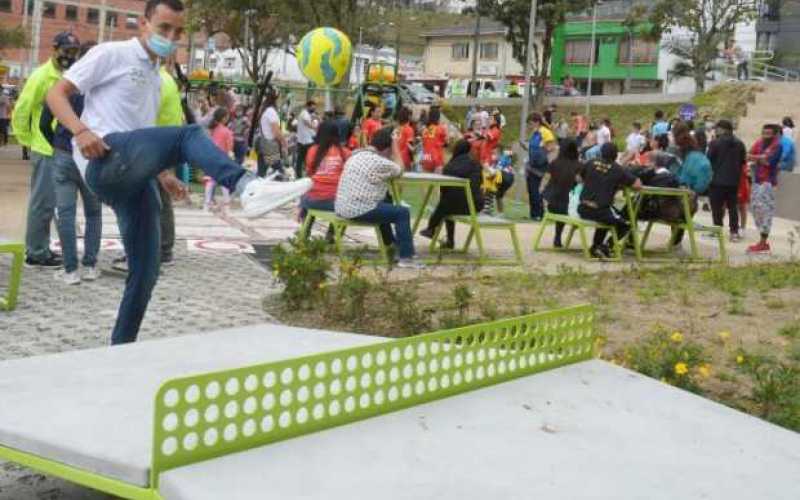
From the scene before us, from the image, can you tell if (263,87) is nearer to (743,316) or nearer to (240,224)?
(240,224)

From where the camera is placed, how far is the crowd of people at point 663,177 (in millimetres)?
12273

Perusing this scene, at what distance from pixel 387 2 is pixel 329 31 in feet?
63.8

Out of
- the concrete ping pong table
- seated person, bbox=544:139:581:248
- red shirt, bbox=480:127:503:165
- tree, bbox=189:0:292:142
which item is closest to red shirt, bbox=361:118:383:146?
red shirt, bbox=480:127:503:165

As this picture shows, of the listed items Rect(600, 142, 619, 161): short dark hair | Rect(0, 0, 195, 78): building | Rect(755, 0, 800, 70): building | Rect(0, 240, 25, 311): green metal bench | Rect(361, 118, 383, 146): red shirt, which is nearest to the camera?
Rect(0, 240, 25, 311): green metal bench

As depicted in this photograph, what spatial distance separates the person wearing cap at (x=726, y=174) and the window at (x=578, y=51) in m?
65.5

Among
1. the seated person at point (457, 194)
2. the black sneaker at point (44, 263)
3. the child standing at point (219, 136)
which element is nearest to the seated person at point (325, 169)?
the seated person at point (457, 194)

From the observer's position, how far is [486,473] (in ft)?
10.5

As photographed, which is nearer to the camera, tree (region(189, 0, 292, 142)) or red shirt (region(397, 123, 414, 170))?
red shirt (region(397, 123, 414, 170))

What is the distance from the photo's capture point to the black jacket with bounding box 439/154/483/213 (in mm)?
11625

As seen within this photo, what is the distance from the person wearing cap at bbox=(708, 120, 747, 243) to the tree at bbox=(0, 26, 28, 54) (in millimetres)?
27648

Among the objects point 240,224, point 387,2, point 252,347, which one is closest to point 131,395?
point 252,347

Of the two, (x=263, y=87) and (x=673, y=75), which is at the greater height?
(x=673, y=75)

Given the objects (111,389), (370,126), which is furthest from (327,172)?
(370,126)

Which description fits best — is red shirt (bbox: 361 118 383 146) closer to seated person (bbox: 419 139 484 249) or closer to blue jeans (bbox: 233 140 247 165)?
blue jeans (bbox: 233 140 247 165)
